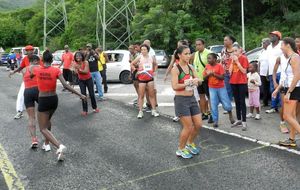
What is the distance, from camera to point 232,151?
686 centimetres

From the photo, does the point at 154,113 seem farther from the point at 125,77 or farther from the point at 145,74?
the point at 125,77

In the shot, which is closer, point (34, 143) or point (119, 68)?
point (34, 143)

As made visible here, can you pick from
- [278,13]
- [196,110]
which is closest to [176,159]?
[196,110]

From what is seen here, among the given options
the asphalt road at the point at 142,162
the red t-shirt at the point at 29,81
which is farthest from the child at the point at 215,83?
the red t-shirt at the point at 29,81

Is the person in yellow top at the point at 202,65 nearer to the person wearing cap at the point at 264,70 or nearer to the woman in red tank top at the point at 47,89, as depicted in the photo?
the person wearing cap at the point at 264,70

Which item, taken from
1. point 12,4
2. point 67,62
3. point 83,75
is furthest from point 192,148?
point 12,4

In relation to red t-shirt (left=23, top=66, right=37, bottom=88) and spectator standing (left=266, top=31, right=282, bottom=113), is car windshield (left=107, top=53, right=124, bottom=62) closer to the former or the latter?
spectator standing (left=266, top=31, right=282, bottom=113)

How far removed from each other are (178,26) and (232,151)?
23.6 m

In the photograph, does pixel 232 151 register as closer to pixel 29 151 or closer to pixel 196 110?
pixel 196 110

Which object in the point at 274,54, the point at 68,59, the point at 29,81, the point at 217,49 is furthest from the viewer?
the point at 217,49

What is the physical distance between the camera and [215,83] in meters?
8.46

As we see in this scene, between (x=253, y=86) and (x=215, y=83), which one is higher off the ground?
(x=215, y=83)

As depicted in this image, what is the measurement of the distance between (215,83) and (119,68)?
34.7ft

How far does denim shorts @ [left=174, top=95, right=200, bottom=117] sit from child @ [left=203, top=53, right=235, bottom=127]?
6.28 ft
